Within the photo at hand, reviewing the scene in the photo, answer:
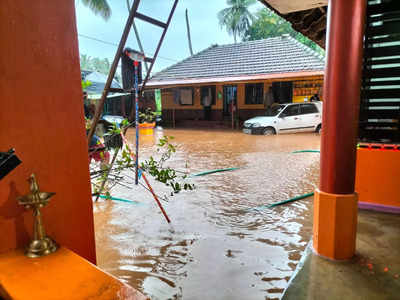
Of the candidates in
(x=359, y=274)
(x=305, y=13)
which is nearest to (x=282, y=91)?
A: (x=305, y=13)

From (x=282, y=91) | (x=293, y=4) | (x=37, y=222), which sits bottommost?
(x=37, y=222)

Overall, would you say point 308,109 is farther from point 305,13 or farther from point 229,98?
point 305,13

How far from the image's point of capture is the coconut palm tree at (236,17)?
28703 millimetres

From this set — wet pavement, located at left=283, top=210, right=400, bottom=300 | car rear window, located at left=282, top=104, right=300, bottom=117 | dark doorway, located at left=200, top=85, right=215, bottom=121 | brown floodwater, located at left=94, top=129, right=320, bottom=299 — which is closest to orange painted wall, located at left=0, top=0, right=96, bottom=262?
brown floodwater, located at left=94, top=129, right=320, bottom=299

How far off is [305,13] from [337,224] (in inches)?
192

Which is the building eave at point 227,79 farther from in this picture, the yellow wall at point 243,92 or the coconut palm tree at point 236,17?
the coconut palm tree at point 236,17

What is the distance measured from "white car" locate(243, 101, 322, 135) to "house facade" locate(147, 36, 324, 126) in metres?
1.45

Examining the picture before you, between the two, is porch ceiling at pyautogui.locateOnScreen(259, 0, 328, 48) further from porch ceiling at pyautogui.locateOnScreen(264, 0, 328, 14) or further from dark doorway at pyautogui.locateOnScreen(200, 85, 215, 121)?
dark doorway at pyautogui.locateOnScreen(200, 85, 215, 121)

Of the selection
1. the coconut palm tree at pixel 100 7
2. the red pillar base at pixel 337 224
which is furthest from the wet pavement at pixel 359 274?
the coconut palm tree at pixel 100 7

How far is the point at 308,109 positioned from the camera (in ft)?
43.1

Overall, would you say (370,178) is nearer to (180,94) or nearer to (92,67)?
(180,94)

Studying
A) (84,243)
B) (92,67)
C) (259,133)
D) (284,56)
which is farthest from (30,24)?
(92,67)

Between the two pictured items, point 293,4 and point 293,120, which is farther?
point 293,120

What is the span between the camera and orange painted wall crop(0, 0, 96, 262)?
45.2 inches
